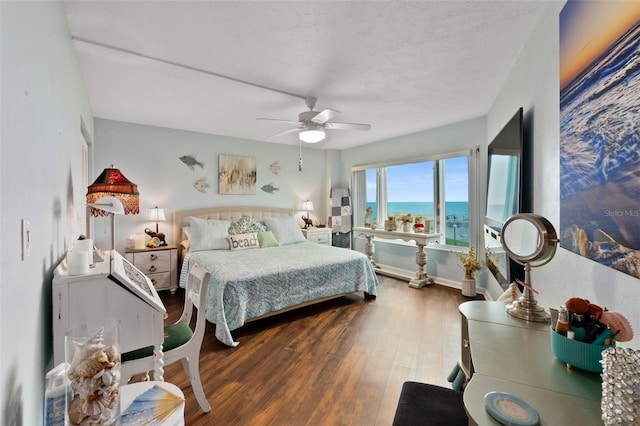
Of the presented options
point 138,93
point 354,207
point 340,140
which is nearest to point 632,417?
point 138,93

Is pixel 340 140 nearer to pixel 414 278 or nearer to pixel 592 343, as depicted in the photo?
pixel 414 278

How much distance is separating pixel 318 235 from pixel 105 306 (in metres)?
4.28

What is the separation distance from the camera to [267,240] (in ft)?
14.2

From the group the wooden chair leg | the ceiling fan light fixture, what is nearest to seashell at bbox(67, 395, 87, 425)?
the wooden chair leg

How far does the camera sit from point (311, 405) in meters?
1.84

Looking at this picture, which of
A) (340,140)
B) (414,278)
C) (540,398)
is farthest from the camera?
(340,140)

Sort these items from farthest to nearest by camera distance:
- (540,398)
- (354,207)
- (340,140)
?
(354,207), (340,140), (540,398)

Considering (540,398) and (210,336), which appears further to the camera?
(210,336)

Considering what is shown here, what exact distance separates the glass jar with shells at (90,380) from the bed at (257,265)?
69.5 inches

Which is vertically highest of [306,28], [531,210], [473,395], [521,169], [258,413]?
[306,28]

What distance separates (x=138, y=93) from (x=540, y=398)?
3744 millimetres

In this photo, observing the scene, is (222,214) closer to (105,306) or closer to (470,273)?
(105,306)

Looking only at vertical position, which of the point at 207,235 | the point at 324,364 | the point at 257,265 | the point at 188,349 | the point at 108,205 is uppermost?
the point at 108,205

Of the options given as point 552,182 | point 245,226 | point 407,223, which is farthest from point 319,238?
point 552,182
